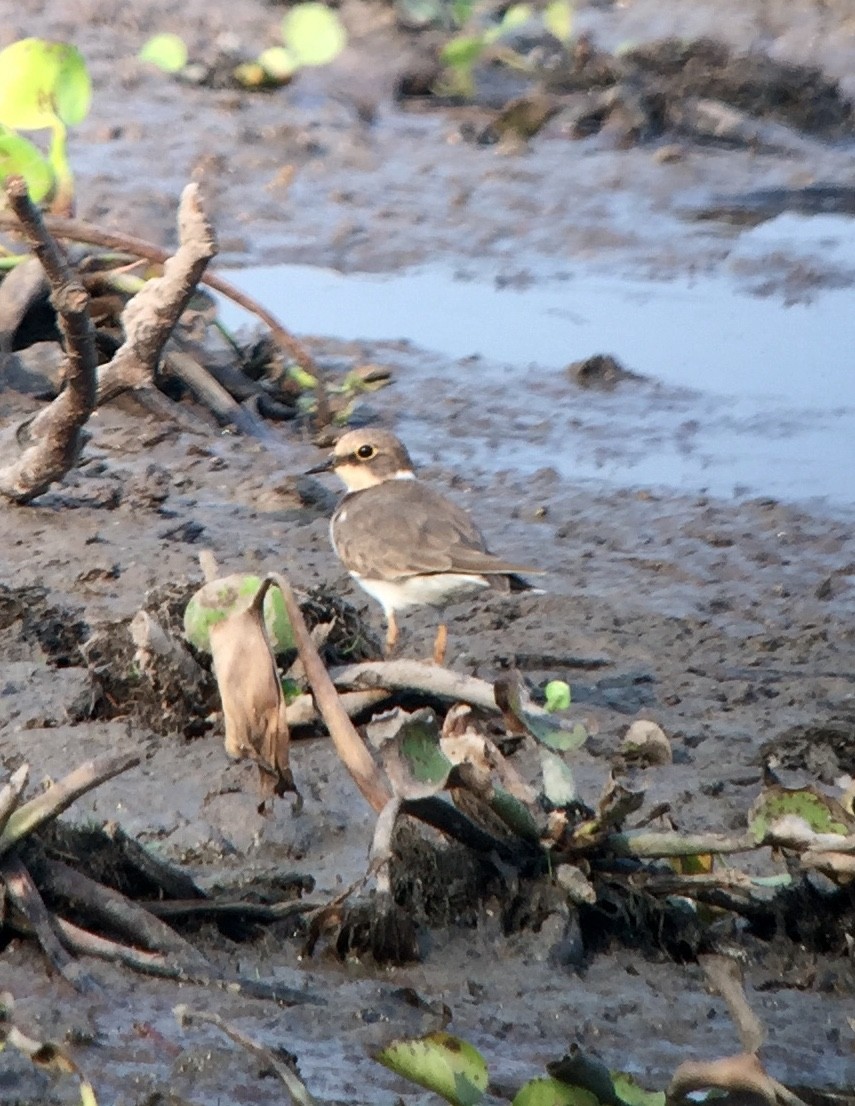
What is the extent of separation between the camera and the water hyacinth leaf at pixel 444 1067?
10.7 feet

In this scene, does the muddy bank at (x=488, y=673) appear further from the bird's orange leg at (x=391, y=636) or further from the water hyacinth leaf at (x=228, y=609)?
the water hyacinth leaf at (x=228, y=609)

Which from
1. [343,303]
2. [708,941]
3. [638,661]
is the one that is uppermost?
[708,941]

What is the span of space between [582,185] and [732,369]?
3.21 metres

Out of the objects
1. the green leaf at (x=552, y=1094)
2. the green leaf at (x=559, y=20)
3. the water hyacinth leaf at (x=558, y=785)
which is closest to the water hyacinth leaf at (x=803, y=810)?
the water hyacinth leaf at (x=558, y=785)

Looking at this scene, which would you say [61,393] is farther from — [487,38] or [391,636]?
[487,38]

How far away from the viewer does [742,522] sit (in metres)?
7.64

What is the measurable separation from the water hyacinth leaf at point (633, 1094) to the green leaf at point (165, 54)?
11.5 metres

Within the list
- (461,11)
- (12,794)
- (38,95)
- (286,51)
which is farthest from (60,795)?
(461,11)

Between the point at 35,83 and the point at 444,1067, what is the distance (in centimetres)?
550

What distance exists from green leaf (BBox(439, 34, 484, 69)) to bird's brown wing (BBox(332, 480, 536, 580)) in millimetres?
7778

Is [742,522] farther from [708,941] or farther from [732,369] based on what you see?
[708,941]

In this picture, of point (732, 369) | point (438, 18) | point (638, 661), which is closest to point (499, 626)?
point (638, 661)

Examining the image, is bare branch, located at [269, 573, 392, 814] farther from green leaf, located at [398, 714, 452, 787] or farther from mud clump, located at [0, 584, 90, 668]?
Result: mud clump, located at [0, 584, 90, 668]

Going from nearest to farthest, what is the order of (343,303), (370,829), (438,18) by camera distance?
(370,829) < (343,303) < (438,18)
